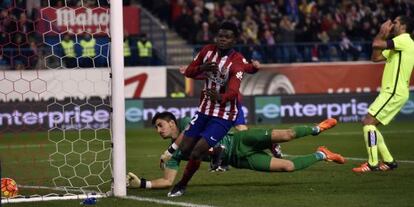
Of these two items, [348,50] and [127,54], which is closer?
[127,54]

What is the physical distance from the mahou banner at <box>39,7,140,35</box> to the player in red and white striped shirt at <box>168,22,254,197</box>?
124cm

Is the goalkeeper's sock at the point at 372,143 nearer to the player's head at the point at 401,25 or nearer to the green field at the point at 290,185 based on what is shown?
the green field at the point at 290,185

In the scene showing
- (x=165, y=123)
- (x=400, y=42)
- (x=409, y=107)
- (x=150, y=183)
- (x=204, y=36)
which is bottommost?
(x=409, y=107)

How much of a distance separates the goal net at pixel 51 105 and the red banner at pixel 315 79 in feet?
16.1

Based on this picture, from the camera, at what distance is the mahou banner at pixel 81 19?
1564cm

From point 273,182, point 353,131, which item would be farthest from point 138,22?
point 273,182

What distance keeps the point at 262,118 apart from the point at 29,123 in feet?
19.0

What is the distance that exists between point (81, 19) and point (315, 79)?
23.2 ft

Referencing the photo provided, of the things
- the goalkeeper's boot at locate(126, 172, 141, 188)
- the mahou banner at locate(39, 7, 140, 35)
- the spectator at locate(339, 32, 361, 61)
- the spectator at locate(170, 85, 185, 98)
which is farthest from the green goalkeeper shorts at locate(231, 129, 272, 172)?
the spectator at locate(339, 32, 361, 61)

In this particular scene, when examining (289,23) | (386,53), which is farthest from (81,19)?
(386,53)

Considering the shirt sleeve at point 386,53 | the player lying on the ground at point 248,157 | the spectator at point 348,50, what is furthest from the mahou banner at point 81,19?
the spectator at point 348,50

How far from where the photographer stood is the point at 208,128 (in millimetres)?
11016

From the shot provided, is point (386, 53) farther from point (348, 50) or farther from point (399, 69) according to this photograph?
point (348, 50)

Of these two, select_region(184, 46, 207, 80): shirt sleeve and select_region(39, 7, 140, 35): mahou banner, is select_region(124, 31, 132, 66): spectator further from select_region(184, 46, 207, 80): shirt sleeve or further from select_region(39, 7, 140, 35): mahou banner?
select_region(184, 46, 207, 80): shirt sleeve
